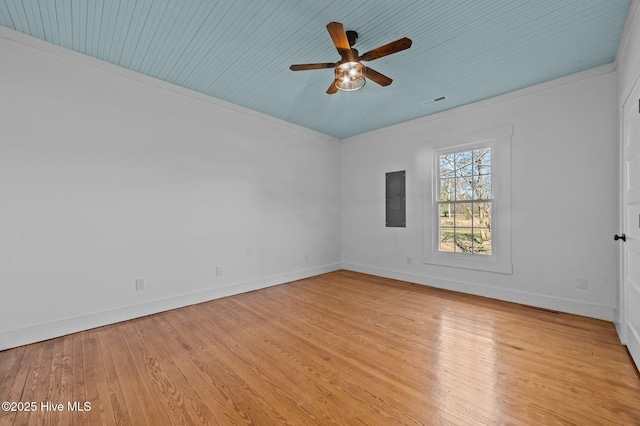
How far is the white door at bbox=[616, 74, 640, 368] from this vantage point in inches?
83.3

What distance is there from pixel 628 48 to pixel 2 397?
5.49 metres

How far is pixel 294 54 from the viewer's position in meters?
2.79

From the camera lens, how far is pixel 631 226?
231cm

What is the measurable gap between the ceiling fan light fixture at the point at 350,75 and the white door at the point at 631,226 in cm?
211

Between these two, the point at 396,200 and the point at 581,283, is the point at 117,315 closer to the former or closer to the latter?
the point at 396,200

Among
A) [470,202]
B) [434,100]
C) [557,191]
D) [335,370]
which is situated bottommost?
[335,370]

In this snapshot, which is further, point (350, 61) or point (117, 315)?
point (117, 315)

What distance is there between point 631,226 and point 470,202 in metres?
1.86

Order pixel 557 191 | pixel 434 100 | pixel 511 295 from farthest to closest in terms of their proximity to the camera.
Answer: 1. pixel 434 100
2. pixel 511 295
3. pixel 557 191

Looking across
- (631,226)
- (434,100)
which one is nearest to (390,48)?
(434,100)

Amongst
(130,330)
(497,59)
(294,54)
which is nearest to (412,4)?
(294,54)

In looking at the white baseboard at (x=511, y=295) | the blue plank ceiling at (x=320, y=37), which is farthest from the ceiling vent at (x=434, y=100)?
the white baseboard at (x=511, y=295)

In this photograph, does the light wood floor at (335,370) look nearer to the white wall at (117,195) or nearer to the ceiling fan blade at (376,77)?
the white wall at (117,195)

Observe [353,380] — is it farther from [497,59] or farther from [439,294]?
[497,59]
